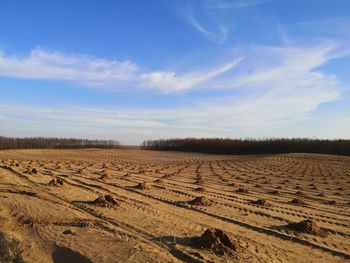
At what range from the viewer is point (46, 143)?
75812mm

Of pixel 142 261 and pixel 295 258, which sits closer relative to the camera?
pixel 142 261

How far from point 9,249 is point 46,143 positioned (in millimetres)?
72863

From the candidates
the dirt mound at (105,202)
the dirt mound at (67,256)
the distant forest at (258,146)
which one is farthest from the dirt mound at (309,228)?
the distant forest at (258,146)

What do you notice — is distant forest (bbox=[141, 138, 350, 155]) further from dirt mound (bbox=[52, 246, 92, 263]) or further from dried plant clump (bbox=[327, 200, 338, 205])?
dirt mound (bbox=[52, 246, 92, 263])

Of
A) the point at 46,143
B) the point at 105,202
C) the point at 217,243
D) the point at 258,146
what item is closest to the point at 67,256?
the point at 217,243

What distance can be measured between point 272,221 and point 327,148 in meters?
53.3

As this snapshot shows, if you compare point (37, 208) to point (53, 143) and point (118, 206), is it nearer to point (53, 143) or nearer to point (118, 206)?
point (118, 206)

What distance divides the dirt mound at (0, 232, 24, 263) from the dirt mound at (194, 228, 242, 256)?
8.42 ft

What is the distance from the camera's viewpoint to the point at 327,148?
58.8 metres

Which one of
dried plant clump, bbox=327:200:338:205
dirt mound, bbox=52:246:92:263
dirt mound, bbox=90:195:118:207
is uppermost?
dirt mound, bbox=90:195:118:207

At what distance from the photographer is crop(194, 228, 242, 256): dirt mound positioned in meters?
6.06

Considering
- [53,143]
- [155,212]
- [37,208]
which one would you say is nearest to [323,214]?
[155,212]

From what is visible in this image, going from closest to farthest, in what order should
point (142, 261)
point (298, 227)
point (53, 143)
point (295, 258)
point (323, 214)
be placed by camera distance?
point (142, 261), point (295, 258), point (298, 227), point (323, 214), point (53, 143)

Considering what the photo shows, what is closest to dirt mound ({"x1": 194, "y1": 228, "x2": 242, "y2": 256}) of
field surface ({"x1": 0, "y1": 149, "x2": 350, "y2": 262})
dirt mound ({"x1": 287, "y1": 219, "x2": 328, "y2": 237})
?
field surface ({"x1": 0, "y1": 149, "x2": 350, "y2": 262})
